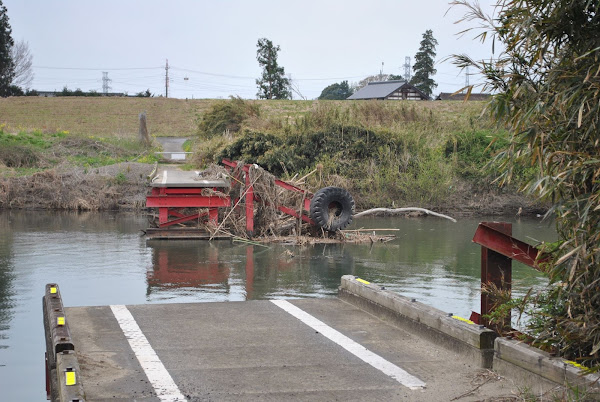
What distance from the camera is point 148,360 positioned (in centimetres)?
651

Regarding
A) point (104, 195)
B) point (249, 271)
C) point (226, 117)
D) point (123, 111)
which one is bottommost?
point (249, 271)

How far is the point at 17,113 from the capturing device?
62875mm

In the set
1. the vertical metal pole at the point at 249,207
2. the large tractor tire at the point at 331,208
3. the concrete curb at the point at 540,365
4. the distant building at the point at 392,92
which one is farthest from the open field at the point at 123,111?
the concrete curb at the point at 540,365

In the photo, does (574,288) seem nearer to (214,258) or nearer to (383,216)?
(214,258)

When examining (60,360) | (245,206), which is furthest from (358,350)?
(245,206)

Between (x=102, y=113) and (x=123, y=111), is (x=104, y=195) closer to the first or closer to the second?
(x=102, y=113)

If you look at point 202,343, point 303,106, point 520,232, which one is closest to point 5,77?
point 303,106

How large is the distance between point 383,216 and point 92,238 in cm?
1114

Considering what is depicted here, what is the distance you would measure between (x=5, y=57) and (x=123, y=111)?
48.3 feet

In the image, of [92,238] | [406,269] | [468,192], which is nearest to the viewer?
[406,269]

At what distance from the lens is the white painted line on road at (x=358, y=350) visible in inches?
235

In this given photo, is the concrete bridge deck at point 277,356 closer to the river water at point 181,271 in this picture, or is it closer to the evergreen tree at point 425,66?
the river water at point 181,271

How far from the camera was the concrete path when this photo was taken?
5.67 metres

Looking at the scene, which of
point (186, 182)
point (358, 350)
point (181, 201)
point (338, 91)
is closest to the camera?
point (358, 350)
